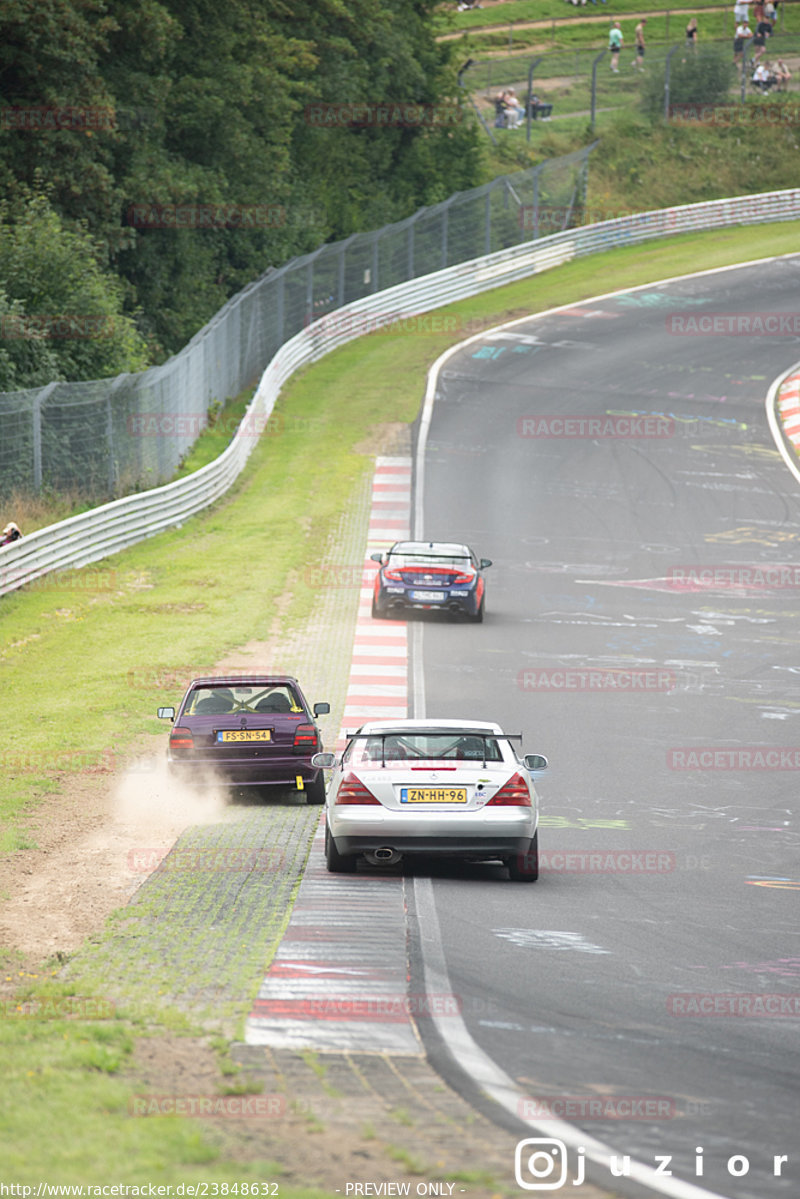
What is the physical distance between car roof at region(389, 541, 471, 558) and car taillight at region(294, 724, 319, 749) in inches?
430

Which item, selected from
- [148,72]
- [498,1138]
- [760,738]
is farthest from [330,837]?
[148,72]

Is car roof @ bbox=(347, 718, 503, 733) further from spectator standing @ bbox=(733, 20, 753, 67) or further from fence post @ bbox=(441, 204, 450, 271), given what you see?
spectator standing @ bbox=(733, 20, 753, 67)

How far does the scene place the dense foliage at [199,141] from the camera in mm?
37125

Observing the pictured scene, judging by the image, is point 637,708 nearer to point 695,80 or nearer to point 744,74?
point 695,80

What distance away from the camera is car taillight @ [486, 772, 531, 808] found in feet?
35.3

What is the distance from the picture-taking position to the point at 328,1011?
741 cm

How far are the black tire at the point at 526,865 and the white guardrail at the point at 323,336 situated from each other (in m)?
15.3

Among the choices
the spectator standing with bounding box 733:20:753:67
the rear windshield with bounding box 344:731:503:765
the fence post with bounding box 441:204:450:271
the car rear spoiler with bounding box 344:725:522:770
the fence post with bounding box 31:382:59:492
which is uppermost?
the spectator standing with bounding box 733:20:753:67

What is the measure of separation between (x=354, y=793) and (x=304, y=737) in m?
3.53

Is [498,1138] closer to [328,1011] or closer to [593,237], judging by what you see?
[328,1011]

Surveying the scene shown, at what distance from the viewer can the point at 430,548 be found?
25.2 metres

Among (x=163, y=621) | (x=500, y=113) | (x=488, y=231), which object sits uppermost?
(x=500, y=113)

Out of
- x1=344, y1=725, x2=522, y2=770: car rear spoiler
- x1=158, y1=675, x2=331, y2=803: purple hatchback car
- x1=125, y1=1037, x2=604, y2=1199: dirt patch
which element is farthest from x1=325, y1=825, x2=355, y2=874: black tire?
x1=125, y1=1037, x2=604, y2=1199: dirt patch

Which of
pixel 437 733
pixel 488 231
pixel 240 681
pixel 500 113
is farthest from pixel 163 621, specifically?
pixel 500 113
